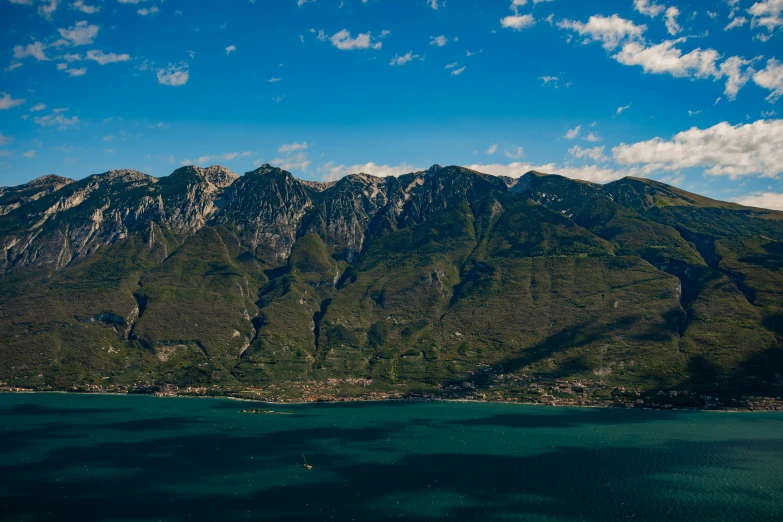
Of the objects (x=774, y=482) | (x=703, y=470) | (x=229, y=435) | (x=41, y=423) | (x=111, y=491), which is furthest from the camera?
(x=41, y=423)

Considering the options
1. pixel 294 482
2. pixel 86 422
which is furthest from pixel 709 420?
pixel 86 422

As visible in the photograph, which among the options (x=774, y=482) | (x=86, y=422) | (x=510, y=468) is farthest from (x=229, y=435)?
(x=774, y=482)

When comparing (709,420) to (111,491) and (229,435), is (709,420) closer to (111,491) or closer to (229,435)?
(229,435)

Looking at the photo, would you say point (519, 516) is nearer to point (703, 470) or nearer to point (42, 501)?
point (703, 470)

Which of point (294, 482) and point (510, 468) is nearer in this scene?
point (294, 482)

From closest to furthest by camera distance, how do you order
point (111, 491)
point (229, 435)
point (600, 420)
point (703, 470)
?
point (111, 491) < point (703, 470) < point (229, 435) < point (600, 420)

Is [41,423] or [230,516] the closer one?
[230,516]
